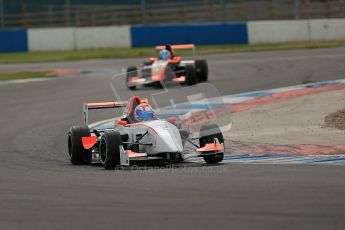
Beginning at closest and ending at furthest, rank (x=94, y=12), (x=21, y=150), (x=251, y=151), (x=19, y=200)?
(x=19, y=200) < (x=251, y=151) < (x=21, y=150) < (x=94, y=12)

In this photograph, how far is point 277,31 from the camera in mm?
37875

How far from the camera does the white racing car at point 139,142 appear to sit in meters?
11.7

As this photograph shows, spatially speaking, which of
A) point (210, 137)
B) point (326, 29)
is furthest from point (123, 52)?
point (210, 137)

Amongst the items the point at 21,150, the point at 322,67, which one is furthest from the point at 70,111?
the point at 322,67

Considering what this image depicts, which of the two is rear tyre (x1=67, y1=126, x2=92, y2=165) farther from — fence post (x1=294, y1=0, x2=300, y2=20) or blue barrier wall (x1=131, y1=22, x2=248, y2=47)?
blue barrier wall (x1=131, y1=22, x2=248, y2=47)

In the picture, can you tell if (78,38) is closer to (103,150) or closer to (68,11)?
(68,11)

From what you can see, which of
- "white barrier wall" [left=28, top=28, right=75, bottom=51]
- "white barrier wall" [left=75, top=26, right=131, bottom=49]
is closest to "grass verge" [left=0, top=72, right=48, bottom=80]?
"white barrier wall" [left=28, top=28, right=75, bottom=51]

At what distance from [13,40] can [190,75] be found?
1822 centimetres

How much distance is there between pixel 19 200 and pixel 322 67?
18.7 m

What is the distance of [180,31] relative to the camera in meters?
39.0

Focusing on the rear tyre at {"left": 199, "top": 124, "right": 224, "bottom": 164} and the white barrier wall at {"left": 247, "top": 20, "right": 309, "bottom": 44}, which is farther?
the white barrier wall at {"left": 247, "top": 20, "right": 309, "bottom": 44}

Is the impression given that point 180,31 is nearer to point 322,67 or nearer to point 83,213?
point 322,67

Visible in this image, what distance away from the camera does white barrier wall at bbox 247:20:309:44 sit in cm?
3716

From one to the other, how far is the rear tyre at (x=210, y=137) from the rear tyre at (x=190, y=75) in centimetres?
1172
